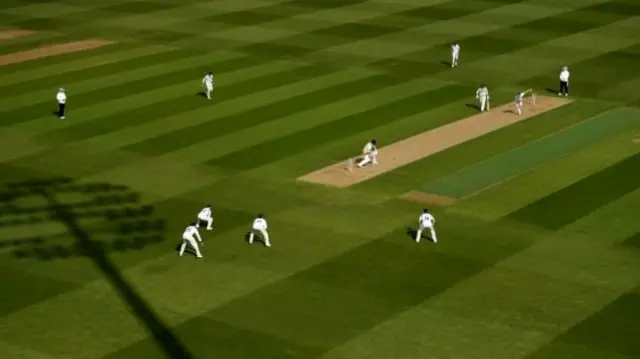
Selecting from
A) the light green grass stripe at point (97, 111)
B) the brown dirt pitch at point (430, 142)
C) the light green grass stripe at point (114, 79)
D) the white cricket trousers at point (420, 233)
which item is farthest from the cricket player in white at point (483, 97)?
the white cricket trousers at point (420, 233)

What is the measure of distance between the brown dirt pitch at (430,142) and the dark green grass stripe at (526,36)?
631 cm

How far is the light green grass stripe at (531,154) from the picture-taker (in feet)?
124

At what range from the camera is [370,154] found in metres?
40.3

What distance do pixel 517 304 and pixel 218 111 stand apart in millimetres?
24253

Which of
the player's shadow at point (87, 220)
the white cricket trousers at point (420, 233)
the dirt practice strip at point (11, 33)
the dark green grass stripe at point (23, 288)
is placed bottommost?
the dark green grass stripe at point (23, 288)

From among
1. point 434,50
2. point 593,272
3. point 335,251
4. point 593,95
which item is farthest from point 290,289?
point 434,50

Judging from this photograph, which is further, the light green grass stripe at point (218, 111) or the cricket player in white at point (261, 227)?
the light green grass stripe at point (218, 111)

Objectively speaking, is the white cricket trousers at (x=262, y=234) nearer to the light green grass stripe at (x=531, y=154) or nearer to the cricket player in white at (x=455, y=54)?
the light green grass stripe at (x=531, y=154)

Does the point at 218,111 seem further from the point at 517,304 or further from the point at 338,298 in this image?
the point at 517,304

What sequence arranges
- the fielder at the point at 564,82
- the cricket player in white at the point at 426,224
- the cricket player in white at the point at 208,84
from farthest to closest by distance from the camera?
the fielder at the point at 564,82 < the cricket player in white at the point at 208,84 < the cricket player in white at the point at 426,224

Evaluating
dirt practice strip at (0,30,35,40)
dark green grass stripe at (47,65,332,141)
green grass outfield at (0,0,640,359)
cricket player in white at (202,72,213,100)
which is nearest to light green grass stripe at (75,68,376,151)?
green grass outfield at (0,0,640,359)

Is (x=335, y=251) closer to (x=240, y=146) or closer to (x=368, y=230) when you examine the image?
(x=368, y=230)

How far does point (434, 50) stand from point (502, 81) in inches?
339

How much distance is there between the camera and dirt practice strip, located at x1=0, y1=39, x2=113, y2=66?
62.3 m
